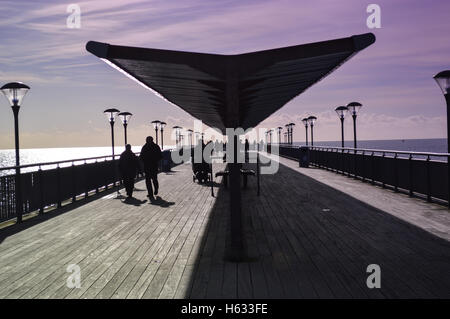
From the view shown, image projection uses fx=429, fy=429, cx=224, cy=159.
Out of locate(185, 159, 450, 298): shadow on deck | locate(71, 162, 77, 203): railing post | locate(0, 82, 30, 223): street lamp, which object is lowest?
locate(185, 159, 450, 298): shadow on deck

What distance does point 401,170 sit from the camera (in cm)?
1243

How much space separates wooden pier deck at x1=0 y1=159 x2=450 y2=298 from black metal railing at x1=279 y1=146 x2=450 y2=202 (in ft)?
1.90

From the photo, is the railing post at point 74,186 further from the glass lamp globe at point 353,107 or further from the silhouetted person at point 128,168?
the glass lamp globe at point 353,107

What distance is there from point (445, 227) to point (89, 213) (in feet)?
25.3

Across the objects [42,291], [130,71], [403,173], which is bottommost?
[42,291]

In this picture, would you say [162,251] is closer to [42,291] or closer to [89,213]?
[42,291]

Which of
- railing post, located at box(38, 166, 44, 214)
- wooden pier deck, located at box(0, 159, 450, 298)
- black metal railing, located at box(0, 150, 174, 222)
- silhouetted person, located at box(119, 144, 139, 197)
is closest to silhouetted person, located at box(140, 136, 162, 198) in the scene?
silhouetted person, located at box(119, 144, 139, 197)

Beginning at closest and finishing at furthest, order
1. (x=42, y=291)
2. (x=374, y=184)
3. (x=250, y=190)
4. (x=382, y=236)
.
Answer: (x=42, y=291)
(x=382, y=236)
(x=250, y=190)
(x=374, y=184)

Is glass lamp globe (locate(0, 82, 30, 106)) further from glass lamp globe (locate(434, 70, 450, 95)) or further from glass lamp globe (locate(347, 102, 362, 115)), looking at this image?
glass lamp globe (locate(347, 102, 362, 115))

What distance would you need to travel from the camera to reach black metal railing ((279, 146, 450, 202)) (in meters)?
Answer: 10.3

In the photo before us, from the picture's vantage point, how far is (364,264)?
5625mm

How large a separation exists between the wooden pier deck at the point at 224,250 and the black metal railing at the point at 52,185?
707mm
